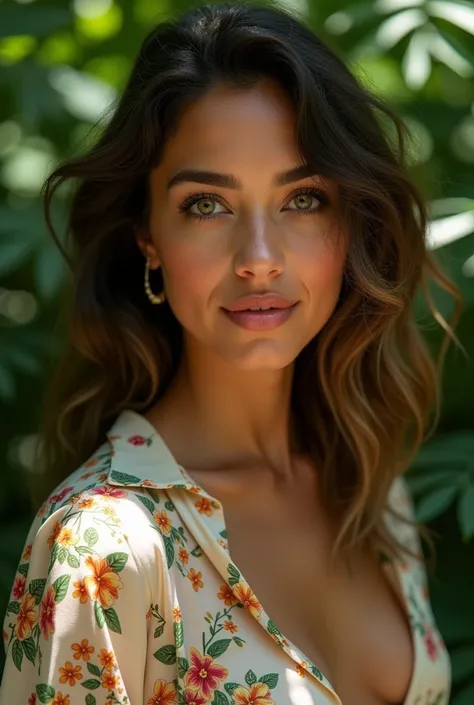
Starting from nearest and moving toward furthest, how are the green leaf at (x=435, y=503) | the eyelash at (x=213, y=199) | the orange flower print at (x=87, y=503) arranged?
the orange flower print at (x=87, y=503) < the eyelash at (x=213, y=199) < the green leaf at (x=435, y=503)

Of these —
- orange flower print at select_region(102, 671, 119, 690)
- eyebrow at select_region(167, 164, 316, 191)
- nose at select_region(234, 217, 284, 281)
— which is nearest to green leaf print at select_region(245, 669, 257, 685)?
orange flower print at select_region(102, 671, 119, 690)

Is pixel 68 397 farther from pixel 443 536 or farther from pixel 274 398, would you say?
pixel 443 536

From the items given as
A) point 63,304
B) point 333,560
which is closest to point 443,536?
point 333,560

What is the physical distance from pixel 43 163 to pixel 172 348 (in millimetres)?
624

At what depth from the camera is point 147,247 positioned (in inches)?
73.7

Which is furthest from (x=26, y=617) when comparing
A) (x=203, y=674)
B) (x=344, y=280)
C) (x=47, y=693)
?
(x=344, y=280)

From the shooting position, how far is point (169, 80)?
1718mm

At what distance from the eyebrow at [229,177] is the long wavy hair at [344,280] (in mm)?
22

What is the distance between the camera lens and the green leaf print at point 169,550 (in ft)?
5.33

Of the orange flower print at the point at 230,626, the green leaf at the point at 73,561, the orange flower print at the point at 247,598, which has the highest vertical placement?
the green leaf at the point at 73,561

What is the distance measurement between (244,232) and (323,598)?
2.05 feet

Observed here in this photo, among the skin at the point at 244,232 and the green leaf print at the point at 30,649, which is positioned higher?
the skin at the point at 244,232

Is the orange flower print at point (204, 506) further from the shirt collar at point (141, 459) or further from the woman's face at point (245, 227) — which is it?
the woman's face at point (245, 227)

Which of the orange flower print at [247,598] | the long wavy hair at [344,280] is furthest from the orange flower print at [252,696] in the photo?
the long wavy hair at [344,280]
